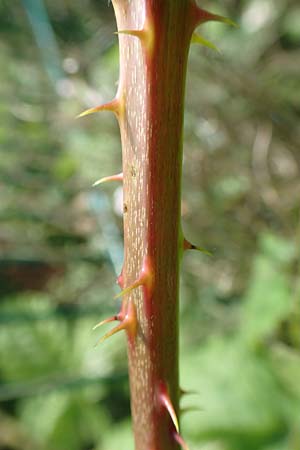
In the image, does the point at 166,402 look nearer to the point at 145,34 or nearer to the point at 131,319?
the point at 131,319

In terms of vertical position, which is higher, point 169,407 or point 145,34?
point 145,34

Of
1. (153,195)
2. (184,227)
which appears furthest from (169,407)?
(184,227)

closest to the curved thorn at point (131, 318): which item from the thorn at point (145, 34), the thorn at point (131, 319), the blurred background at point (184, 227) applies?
the thorn at point (131, 319)

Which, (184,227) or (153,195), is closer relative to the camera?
(153,195)

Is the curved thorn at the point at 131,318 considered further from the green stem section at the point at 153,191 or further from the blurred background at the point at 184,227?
the blurred background at the point at 184,227

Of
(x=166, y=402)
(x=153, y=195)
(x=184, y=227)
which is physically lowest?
(x=184, y=227)

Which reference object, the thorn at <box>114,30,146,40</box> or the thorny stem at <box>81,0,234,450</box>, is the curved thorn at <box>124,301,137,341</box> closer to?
the thorny stem at <box>81,0,234,450</box>
